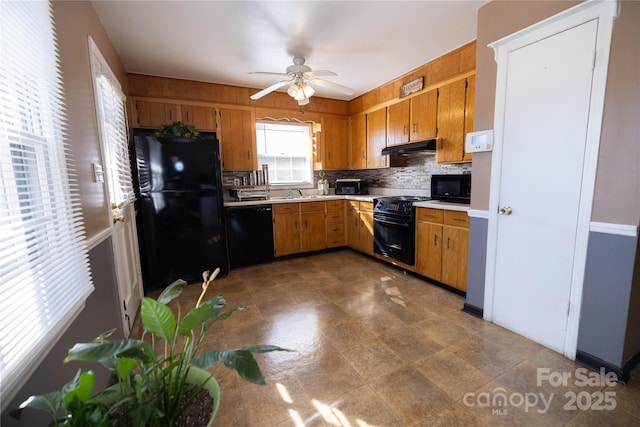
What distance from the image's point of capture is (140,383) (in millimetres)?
816

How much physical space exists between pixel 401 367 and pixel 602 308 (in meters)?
1.26

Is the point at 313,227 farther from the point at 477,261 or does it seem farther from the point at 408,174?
the point at 477,261

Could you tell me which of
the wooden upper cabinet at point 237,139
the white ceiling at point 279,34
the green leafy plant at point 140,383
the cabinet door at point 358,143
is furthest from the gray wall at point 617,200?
the wooden upper cabinet at point 237,139

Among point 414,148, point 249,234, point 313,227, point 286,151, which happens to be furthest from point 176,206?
point 414,148

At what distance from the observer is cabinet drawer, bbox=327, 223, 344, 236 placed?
432cm

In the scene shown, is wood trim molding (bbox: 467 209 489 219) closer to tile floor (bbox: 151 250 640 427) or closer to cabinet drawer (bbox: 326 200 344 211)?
tile floor (bbox: 151 250 640 427)

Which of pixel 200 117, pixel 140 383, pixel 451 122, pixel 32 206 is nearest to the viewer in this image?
pixel 140 383

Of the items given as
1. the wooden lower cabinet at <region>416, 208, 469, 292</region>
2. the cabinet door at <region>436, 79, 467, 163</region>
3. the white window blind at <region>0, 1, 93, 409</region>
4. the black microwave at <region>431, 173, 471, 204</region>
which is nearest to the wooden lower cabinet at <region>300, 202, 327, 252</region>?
the wooden lower cabinet at <region>416, 208, 469, 292</region>

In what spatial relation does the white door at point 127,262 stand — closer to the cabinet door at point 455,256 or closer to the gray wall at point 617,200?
the cabinet door at point 455,256

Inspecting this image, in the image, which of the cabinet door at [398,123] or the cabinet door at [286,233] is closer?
the cabinet door at [398,123]

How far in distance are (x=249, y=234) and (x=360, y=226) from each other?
1.63 m

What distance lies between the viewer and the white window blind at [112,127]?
6.23 feet

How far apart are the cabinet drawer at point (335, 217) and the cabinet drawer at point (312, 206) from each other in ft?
0.52

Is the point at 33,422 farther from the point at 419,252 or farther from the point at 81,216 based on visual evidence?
the point at 419,252
